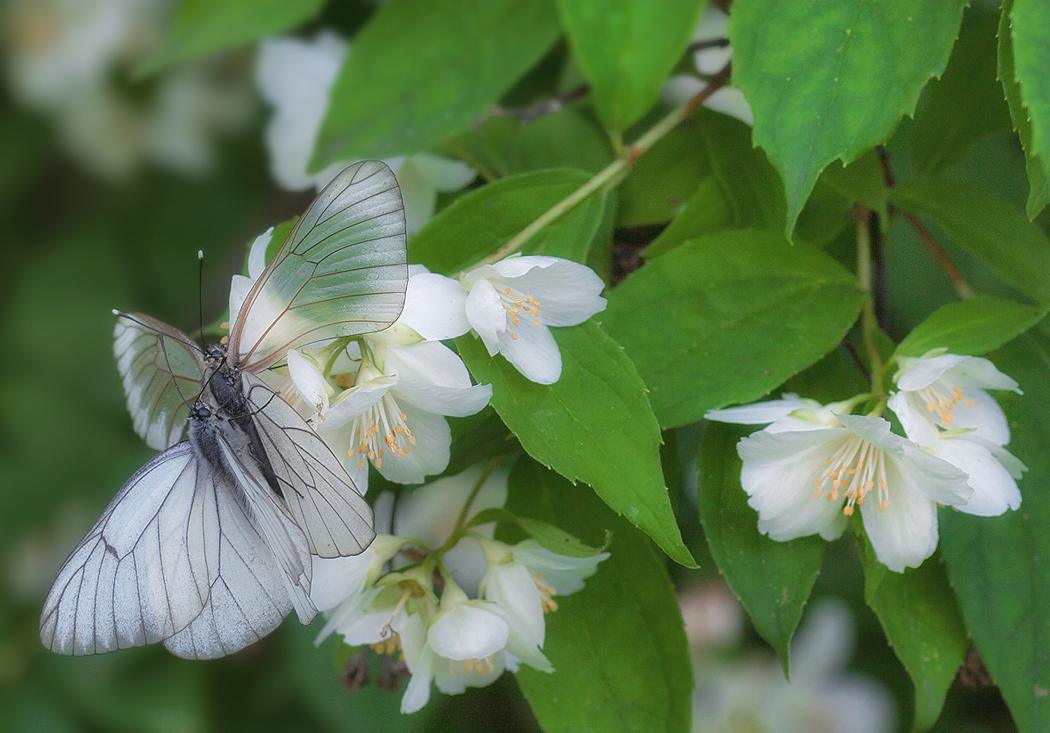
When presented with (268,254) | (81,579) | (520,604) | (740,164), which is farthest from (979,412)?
(81,579)

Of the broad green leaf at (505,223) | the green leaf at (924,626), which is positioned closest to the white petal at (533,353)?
the broad green leaf at (505,223)

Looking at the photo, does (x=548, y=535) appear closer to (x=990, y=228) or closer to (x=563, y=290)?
(x=563, y=290)

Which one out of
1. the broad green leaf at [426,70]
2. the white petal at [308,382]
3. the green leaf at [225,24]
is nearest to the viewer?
the white petal at [308,382]

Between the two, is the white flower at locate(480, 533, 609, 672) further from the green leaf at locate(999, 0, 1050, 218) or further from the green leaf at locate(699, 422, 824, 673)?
the green leaf at locate(999, 0, 1050, 218)

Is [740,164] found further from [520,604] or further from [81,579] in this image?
[81,579]

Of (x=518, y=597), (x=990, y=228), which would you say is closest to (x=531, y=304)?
(x=518, y=597)

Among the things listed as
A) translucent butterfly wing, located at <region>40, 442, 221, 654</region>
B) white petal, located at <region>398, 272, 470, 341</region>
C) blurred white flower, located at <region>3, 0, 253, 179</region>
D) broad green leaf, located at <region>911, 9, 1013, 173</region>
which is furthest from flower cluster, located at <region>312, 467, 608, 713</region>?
blurred white flower, located at <region>3, 0, 253, 179</region>

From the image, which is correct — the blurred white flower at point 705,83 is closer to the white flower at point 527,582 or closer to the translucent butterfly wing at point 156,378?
the white flower at point 527,582
